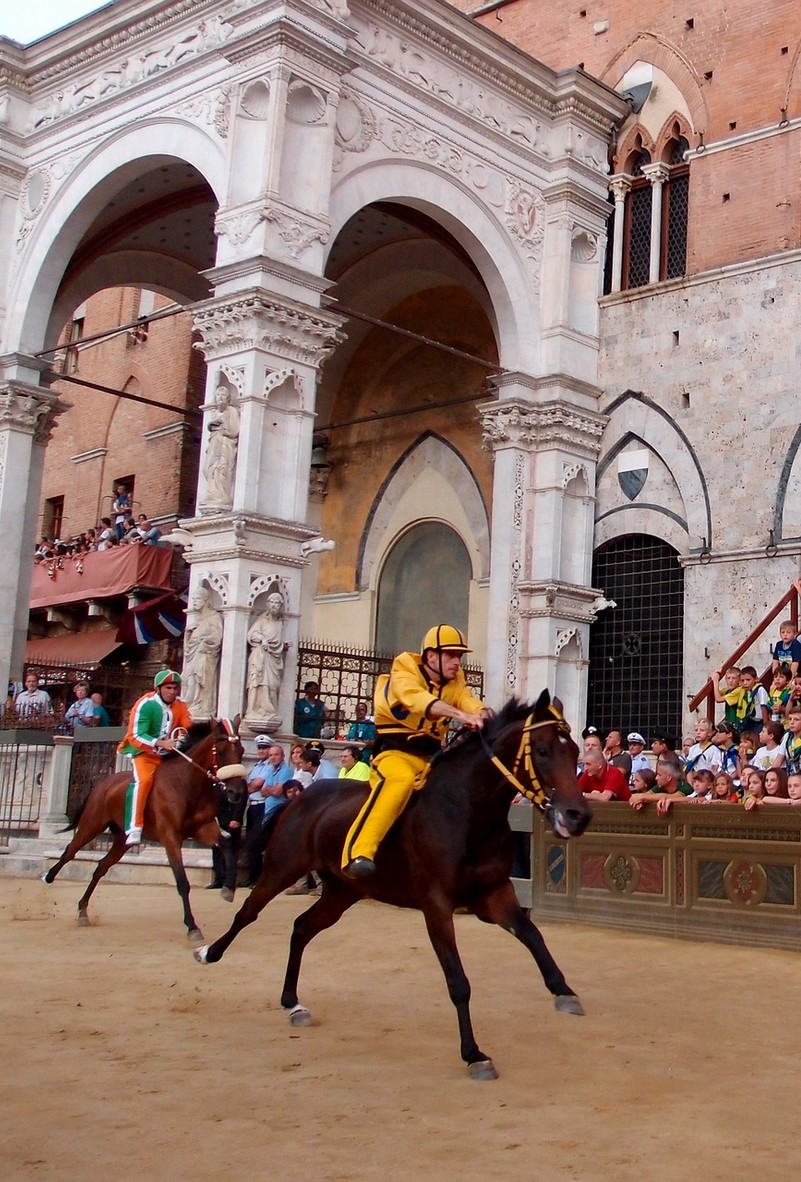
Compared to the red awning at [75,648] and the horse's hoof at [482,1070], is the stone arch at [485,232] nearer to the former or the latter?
the red awning at [75,648]

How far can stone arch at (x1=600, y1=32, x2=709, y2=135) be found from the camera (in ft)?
70.9

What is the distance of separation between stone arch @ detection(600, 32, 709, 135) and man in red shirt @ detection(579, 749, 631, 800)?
41.8 ft

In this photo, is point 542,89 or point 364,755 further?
point 542,89

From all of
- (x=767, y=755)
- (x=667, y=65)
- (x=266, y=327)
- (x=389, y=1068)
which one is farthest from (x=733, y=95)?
(x=389, y=1068)

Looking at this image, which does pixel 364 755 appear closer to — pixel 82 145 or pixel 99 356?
pixel 82 145

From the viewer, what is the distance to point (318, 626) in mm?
27234

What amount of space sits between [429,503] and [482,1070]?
20.5m

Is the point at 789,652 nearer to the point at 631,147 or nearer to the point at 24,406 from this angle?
the point at 631,147

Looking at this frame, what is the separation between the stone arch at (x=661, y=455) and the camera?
20.8 metres

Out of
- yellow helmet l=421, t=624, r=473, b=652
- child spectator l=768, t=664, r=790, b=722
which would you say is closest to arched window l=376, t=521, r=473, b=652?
child spectator l=768, t=664, r=790, b=722

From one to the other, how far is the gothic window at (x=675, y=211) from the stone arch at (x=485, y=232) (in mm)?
2226

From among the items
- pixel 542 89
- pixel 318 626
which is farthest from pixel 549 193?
pixel 318 626

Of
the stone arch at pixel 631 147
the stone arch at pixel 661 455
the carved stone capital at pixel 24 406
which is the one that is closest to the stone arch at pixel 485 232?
the stone arch at pixel 661 455

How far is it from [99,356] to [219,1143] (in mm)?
28187
